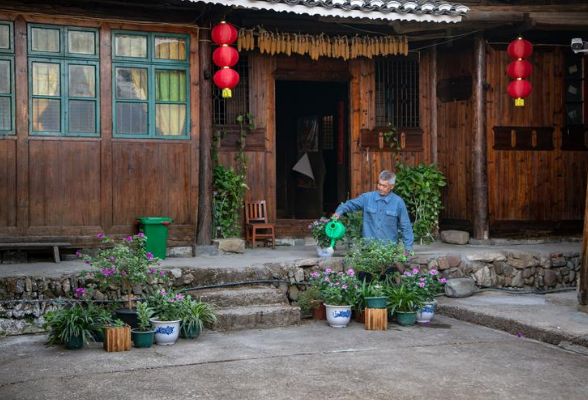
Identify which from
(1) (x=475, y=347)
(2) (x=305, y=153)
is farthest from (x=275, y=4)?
(2) (x=305, y=153)

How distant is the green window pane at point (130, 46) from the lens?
38.5 feet

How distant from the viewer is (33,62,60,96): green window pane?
11336 mm

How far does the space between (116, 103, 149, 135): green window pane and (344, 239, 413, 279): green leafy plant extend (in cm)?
400

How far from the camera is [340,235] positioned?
11258mm

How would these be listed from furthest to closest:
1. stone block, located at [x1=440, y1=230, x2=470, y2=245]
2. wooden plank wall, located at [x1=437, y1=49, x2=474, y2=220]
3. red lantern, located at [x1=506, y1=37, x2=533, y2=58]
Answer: wooden plank wall, located at [x1=437, y1=49, x2=474, y2=220] → stone block, located at [x1=440, y1=230, x2=470, y2=245] → red lantern, located at [x1=506, y1=37, x2=533, y2=58]

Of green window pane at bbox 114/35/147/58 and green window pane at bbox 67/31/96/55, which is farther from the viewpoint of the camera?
green window pane at bbox 114/35/147/58

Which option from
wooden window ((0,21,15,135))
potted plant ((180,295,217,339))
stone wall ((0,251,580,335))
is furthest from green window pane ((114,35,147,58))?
potted plant ((180,295,217,339))

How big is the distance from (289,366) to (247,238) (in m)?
6.23

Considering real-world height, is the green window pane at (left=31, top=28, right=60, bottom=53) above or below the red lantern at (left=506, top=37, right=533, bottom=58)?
below

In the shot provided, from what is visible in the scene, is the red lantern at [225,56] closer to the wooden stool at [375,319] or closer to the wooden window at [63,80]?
the wooden window at [63,80]

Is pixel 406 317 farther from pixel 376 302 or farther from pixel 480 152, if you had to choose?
pixel 480 152

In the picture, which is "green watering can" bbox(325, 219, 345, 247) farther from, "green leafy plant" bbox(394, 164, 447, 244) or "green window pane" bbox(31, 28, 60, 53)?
"green window pane" bbox(31, 28, 60, 53)

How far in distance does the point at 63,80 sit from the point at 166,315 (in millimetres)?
4709

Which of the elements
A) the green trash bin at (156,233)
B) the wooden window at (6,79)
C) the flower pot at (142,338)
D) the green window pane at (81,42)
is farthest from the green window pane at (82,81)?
the flower pot at (142,338)
